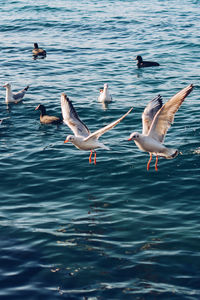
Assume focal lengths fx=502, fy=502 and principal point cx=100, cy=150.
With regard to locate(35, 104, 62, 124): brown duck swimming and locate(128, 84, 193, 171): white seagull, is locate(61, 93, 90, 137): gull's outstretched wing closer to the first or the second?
locate(128, 84, 193, 171): white seagull

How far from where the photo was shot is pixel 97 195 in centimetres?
1573

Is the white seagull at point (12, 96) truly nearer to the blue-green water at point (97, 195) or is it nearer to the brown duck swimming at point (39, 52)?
the blue-green water at point (97, 195)

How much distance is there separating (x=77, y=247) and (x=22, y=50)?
2769 cm

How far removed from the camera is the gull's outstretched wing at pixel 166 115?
542 inches

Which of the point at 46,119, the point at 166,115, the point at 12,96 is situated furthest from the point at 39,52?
the point at 166,115

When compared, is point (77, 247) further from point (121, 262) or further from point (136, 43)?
point (136, 43)

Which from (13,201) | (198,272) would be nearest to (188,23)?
(13,201)

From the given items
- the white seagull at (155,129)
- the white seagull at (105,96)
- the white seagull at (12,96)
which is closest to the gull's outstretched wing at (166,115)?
the white seagull at (155,129)

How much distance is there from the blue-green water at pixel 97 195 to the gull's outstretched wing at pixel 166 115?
1.71 metres

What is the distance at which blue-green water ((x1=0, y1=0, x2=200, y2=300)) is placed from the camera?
11.8m

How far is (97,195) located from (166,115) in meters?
3.31

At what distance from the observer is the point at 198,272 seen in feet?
38.7

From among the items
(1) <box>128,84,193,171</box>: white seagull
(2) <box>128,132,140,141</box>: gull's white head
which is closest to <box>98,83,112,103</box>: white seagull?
(1) <box>128,84,193,171</box>: white seagull

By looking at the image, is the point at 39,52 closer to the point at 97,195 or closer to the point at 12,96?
the point at 12,96
